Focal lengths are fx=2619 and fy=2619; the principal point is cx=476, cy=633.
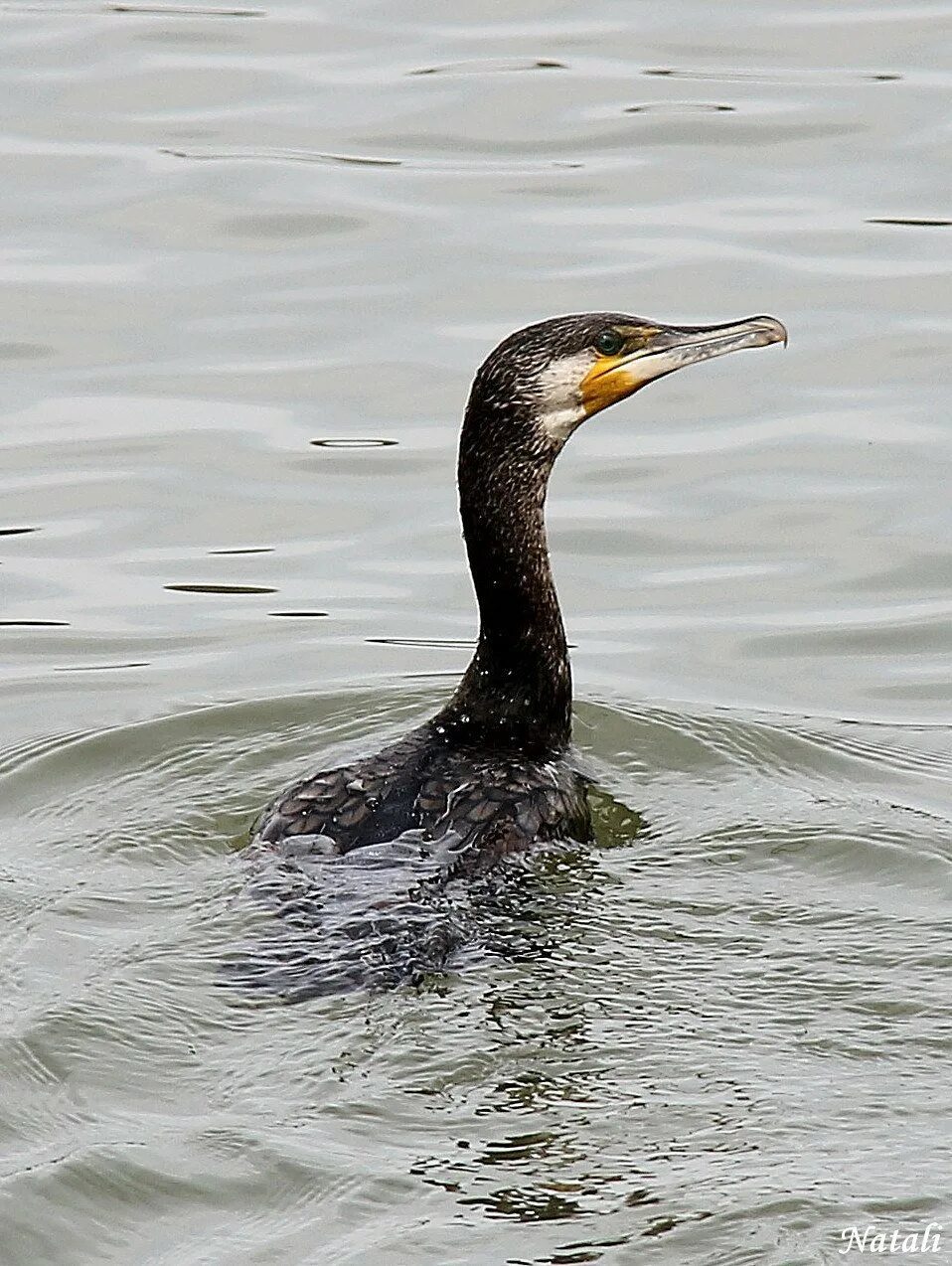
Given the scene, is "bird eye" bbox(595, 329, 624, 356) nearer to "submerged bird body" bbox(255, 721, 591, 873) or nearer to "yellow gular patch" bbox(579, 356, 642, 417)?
"yellow gular patch" bbox(579, 356, 642, 417)

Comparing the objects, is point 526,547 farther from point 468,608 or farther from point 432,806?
point 468,608

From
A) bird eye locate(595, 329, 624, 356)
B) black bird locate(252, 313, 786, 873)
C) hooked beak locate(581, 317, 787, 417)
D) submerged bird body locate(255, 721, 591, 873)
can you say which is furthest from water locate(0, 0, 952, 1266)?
bird eye locate(595, 329, 624, 356)

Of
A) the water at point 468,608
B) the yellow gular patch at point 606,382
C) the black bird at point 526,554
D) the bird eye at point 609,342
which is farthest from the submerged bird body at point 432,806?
the bird eye at point 609,342

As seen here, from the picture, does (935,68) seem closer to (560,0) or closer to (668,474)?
(560,0)

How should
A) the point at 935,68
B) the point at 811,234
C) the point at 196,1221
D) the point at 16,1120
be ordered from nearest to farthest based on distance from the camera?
the point at 196,1221 → the point at 16,1120 → the point at 811,234 → the point at 935,68

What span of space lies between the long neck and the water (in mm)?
377

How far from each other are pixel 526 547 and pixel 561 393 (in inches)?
19.1

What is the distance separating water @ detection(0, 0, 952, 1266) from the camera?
18.4 ft

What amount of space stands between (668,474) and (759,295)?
5.69 feet

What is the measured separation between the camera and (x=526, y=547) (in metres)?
7.94

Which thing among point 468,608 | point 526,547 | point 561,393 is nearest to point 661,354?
point 561,393

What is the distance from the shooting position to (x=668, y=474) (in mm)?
10844

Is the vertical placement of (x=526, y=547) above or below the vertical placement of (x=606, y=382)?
below

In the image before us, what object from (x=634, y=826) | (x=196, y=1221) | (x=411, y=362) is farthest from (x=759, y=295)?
(x=196, y=1221)
